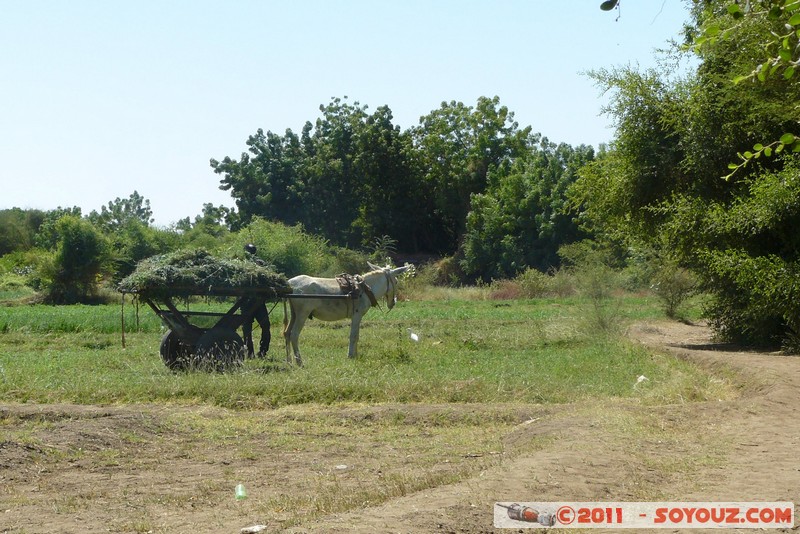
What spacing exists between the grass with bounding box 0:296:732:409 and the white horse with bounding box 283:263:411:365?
711 mm

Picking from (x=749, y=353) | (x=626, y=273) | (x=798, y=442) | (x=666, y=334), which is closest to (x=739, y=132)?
(x=749, y=353)

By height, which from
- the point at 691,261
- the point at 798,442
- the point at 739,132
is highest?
the point at 739,132

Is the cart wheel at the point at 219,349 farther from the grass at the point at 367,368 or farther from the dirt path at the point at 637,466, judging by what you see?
the dirt path at the point at 637,466

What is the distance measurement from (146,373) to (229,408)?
3.33 meters

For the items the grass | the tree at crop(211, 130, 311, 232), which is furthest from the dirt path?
the tree at crop(211, 130, 311, 232)

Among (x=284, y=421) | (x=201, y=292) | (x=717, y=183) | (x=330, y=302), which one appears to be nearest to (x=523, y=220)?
(x=717, y=183)

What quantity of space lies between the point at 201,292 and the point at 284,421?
4.19 m

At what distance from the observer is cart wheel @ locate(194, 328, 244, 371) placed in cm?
1490

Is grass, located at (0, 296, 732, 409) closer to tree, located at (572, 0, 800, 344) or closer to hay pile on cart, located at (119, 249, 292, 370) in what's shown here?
hay pile on cart, located at (119, 249, 292, 370)

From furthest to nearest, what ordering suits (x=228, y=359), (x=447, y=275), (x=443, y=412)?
(x=447, y=275) < (x=228, y=359) < (x=443, y=412)

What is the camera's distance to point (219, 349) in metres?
15.3

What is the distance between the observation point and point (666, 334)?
25516 mm

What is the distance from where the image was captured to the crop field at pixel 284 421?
7.62 meters

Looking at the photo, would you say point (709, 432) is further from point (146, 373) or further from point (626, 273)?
point (626, 273)
